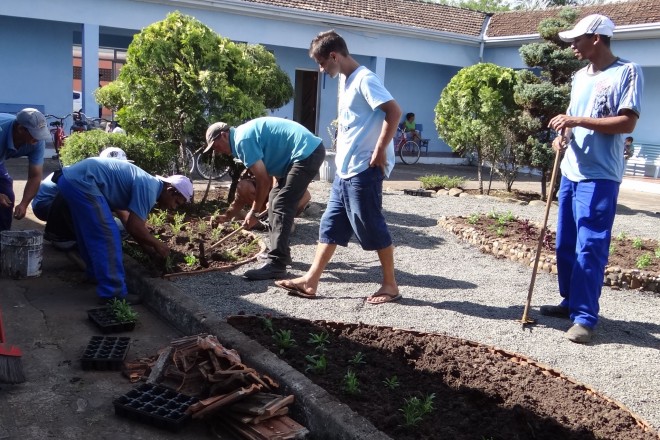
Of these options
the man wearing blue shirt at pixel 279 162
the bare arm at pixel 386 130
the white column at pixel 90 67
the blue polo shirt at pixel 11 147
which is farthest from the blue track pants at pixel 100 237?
the white column at pixel 90 67

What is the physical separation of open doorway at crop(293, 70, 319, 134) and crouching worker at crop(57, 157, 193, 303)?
16326mm

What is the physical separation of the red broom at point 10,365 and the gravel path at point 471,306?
142 centimetres

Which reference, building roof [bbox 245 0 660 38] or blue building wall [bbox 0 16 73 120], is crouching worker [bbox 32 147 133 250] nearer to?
blue building wall [bbox 0 16 73 120]

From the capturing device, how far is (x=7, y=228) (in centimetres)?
645

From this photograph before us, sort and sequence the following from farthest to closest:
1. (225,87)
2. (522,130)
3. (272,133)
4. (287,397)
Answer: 1. (522,130)
2. (225,87)
3. (272,133)
4. (287,397)

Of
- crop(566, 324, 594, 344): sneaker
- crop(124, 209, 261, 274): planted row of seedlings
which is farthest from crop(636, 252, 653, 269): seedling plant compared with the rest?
crop(124, 209, 261, 274): planted row of seedlings

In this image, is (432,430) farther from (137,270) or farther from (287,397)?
(137,270)

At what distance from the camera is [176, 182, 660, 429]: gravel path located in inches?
162

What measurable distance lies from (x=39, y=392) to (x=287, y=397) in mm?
1440

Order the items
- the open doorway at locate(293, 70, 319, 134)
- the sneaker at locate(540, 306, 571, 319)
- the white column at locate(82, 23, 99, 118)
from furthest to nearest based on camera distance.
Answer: the open doorway at locate(293, 70, 319, 134) → the white column at locate(82, 23, 99, 118) → the sneaker at locate(540, 306, 571, 319)

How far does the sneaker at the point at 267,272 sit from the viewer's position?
18.6ft

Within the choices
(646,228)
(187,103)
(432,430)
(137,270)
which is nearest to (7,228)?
(137,270)

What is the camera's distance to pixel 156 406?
341 centimetres

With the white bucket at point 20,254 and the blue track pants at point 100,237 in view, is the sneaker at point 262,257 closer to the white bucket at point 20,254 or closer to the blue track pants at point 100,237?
the blue track pants at point 100,237
